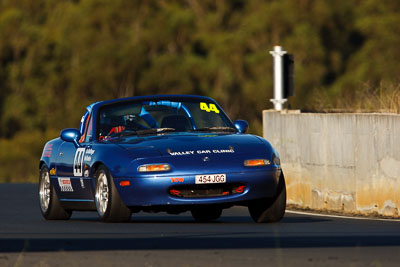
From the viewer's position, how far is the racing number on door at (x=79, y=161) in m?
13.4

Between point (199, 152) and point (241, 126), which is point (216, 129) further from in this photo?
point (199, 152)

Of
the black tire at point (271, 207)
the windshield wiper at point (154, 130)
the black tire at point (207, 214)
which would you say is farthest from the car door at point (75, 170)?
the black tire at point (271, 207)

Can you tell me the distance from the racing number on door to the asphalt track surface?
0.60 metres

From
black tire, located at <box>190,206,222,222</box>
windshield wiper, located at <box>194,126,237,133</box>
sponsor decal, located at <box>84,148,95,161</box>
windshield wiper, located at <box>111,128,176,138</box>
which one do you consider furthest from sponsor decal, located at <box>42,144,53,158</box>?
windshield wiper, located at <box>194,126,237,133</box>

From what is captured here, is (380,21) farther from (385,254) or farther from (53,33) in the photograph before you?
(385,254)

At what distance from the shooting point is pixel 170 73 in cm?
5831

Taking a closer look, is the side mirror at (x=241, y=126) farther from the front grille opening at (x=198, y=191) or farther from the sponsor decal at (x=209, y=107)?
the front grille opening at (x=198, y=191)

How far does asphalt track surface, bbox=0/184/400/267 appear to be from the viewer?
865 centimetres

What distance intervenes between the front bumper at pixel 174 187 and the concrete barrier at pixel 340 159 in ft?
9.62

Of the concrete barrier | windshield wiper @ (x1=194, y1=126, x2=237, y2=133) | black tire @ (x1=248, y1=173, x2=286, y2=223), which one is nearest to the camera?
black tire @ (x1=248, y1=173, x2=286, y2=223)

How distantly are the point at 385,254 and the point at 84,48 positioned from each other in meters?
51.6

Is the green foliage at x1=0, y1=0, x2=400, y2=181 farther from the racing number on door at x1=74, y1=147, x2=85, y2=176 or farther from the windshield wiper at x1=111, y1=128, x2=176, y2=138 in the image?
the windshield wiper at x1=111, y1=128, x2=176, y2=138

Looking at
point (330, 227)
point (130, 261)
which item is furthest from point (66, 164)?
point (130, 261)

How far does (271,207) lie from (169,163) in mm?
1283
